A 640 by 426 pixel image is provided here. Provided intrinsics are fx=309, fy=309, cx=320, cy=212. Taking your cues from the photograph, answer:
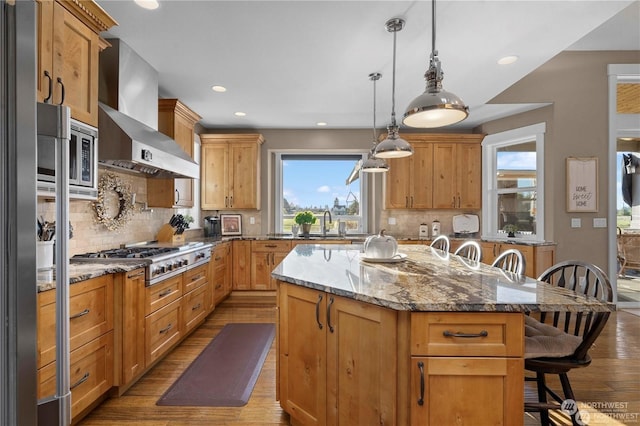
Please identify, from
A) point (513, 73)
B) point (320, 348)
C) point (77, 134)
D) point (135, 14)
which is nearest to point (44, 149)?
point (77, 134)

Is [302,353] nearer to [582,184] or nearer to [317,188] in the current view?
[317,188]

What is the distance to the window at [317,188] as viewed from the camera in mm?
5320

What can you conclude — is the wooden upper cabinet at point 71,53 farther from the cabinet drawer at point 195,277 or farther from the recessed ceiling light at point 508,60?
the recessed ceiling light at point 508,60

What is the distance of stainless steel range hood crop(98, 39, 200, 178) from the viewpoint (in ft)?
7.35

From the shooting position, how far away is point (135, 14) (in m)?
2.11

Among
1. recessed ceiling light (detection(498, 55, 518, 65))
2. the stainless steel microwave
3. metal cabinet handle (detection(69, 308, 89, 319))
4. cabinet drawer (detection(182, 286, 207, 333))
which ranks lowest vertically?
cabinet drawer (detection(182, 286, 207, 333))

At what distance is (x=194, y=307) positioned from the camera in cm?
313

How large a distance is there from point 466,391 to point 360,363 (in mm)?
430

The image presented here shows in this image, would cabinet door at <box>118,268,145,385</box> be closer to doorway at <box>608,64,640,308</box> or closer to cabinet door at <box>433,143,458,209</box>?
cabinet door at <box>433,143,458,209</box>

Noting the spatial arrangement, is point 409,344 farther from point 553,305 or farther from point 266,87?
point 266,87

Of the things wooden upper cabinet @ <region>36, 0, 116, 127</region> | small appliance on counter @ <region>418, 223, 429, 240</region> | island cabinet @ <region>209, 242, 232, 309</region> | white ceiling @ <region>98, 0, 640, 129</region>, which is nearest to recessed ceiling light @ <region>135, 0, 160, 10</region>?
white ceiling @ <region>98, 0, 640, 129</region>

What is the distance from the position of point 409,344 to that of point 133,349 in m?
1.93

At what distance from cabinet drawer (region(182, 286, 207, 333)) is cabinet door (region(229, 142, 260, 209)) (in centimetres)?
170

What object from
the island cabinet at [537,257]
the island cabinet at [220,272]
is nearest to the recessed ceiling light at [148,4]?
the island cabinet at [220,272]
